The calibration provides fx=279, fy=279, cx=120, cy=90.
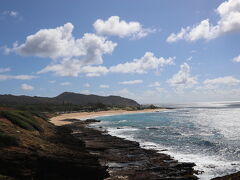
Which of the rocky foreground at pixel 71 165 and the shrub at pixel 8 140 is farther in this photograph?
the shrub at pixel 8 140

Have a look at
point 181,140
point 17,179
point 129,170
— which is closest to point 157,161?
point 129,170

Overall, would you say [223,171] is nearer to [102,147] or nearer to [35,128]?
[102,147]

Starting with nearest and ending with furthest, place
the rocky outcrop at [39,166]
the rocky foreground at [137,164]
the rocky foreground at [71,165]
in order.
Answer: the rocky outcrop at [39,166]
the rocky foreground at [71,165]
the rocky foreground at [137,164]

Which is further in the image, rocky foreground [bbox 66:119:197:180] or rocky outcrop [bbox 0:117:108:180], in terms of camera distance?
rocky foreground [bbox 66:119:197:180]

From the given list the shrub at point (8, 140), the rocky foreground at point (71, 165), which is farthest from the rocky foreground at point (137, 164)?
the shrub at point (8, 140)

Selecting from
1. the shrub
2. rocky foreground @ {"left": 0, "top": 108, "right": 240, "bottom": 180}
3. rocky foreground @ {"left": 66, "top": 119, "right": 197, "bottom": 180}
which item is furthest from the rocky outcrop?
rocky foreground @ {"left": 66, "top": 119, "right": 197, "bottom": 180}

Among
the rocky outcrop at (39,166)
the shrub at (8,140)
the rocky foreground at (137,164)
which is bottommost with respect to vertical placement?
the rocky foreground at (137,164)

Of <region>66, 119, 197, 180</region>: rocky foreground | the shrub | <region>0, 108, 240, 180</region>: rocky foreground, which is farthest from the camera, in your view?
<region>66, 119, 197, 180</region>: rocky foreground

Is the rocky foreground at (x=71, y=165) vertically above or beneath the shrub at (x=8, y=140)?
beneath

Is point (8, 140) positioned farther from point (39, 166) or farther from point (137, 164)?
point (137, 164)

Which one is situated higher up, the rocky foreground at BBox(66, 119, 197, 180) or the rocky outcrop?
the rocky outcrop

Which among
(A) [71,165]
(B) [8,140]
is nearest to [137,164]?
(A) [71,165]

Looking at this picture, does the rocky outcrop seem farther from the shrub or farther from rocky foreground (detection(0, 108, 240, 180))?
the shrub

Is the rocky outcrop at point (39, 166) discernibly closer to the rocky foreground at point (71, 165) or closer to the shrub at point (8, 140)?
the rocky foreground at point (71, 165)
